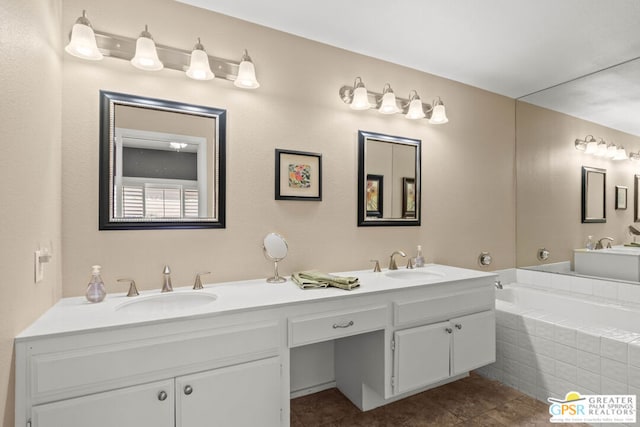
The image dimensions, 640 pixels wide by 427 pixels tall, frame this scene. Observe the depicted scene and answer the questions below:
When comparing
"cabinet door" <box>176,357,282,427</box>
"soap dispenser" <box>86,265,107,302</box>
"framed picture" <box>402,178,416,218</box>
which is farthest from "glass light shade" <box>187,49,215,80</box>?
"framed picture" <box>402,178,416,218</box>

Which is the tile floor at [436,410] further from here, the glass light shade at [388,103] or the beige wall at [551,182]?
the glass light shade at [388,103]

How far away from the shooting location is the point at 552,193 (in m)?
3.07

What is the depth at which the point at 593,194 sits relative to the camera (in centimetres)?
281

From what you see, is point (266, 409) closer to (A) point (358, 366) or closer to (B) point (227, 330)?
(B) point (227, 330)

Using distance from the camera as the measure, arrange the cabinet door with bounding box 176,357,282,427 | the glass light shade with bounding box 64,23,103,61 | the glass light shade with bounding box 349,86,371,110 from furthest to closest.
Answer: the glass light shade with bounding box 349,86,371,110
the glass light shade with bounding box 64,23,103,61
the cabinet door with bounding box 176,357,282,427

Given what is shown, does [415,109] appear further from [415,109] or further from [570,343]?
[570,343]

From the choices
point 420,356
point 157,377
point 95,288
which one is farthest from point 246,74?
point 420,356

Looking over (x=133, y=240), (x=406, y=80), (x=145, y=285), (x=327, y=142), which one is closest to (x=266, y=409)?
(x=145, y=285)

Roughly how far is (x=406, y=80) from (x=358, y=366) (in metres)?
2.11

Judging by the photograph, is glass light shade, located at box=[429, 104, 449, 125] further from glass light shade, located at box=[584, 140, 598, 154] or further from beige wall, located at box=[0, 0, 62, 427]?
beige wall, located at box=[0, 0, 62, 427]

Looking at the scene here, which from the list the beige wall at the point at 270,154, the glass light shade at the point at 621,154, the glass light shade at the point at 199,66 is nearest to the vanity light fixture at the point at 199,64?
the glass light shade at the point at 199,66

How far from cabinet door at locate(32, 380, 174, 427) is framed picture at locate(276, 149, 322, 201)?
3.88ft

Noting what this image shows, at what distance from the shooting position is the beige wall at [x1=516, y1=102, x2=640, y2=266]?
9.48ft

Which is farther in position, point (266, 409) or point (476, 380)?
point (476, 380)
